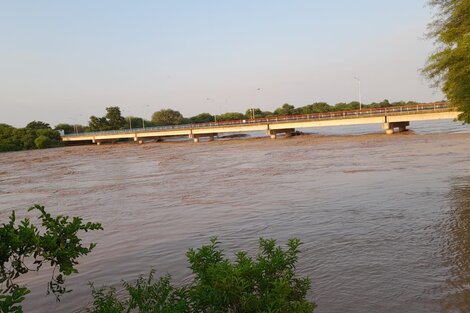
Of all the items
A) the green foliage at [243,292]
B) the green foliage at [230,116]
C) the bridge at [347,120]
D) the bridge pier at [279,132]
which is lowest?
the bridge pier at [279,132]

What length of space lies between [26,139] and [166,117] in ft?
235

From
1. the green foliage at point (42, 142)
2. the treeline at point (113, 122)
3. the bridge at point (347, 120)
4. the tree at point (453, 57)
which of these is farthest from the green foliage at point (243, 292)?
the green foliage at point (42, 142)

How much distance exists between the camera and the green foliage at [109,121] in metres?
167

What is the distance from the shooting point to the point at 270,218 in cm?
1398

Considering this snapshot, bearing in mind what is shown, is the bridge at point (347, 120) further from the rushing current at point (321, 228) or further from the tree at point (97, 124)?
the tree at point (97, 124)

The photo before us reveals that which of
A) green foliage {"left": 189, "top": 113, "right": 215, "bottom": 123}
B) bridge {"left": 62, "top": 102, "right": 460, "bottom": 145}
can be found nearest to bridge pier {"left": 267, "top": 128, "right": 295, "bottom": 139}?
bridge {"left": 62, "top": 102, "right": 460, "bottom": 145}

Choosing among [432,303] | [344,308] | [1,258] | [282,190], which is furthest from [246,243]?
[282,190]

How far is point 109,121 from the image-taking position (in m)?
169

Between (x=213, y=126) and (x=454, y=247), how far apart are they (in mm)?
81912

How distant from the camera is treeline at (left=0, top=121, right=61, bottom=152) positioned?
4813 inches

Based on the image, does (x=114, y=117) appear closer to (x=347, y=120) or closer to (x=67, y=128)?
(x=67, y=128)

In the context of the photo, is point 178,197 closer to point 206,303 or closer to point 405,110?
point 206,303

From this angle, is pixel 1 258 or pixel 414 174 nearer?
pixel 1 258

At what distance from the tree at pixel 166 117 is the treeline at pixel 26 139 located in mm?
58666
